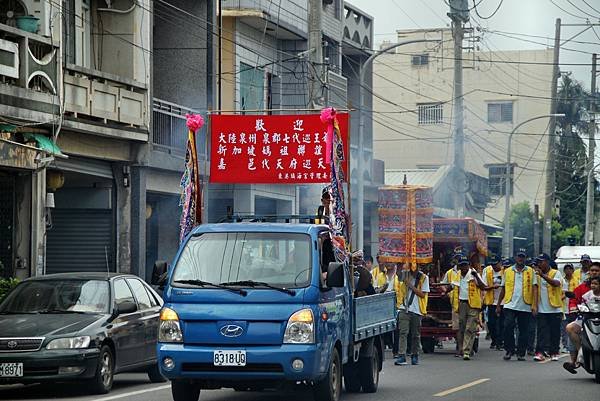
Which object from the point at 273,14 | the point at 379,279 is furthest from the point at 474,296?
the point at 273,14

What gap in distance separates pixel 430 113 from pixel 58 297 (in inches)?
2262

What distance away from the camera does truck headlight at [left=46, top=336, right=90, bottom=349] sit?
14414mm

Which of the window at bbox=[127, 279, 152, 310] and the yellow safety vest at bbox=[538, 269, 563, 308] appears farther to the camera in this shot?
the yellow safety vest at bbox=[538, 269, 563, 308]

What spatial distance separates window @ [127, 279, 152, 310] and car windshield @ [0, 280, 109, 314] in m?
0.84

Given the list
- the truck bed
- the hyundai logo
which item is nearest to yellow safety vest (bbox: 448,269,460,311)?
the truck bed

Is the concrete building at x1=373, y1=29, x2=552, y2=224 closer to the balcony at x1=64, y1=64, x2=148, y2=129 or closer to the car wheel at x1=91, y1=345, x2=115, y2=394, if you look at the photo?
the balcony at x1=64, y1=64, x2=148, y2=129

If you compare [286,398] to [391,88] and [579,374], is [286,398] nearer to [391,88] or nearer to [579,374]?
[579,374]

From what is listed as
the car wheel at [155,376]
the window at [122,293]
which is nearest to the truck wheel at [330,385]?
the window at [122,293]

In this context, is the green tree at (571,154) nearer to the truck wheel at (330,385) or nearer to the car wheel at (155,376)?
the car wheel at (155,376)

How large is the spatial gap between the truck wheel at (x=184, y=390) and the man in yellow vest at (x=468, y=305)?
9859 millimetres

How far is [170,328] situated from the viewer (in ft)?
41.4

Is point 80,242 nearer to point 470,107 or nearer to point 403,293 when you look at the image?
point 403,293

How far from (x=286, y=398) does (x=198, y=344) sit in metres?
2.62

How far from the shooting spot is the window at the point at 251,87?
32312 millimetres
